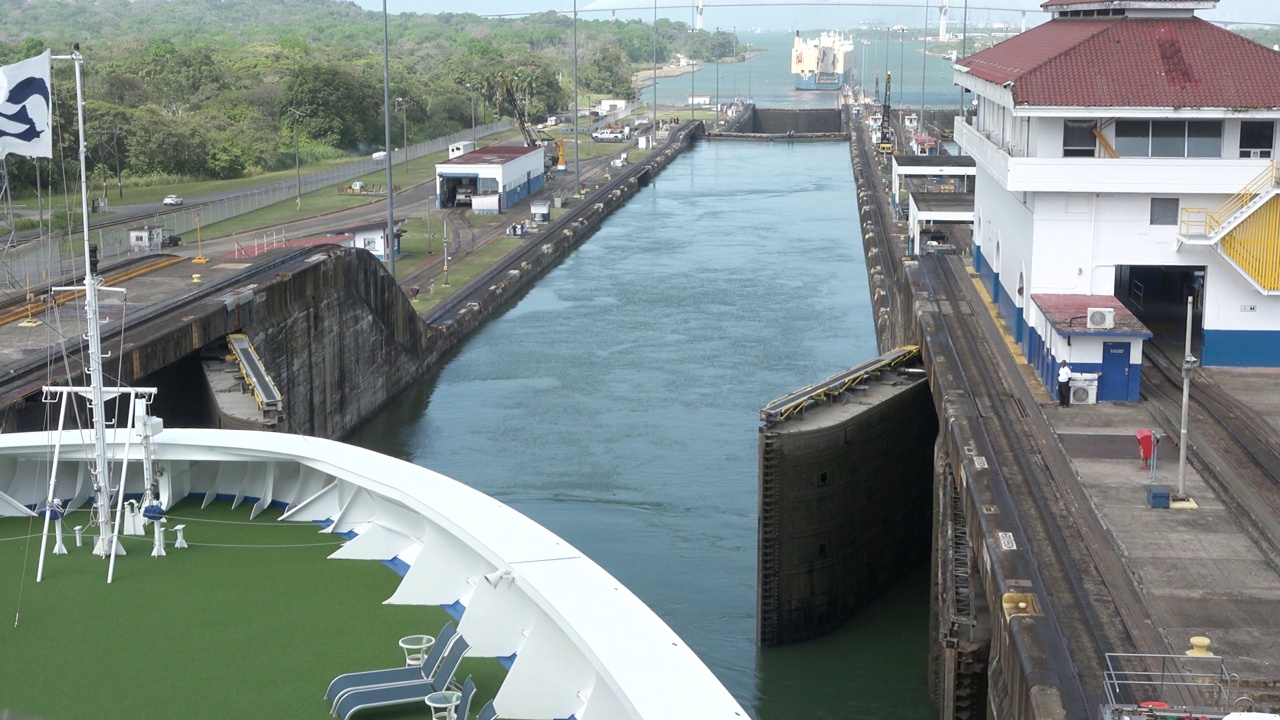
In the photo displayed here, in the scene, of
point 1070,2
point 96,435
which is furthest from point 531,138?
point 96,435

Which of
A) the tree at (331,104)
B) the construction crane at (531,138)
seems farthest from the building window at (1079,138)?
the tree at (331,104)

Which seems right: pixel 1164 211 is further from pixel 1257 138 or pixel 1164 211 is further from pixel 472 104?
pixel 472 104

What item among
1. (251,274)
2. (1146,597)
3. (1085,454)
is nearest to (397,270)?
(251,274)

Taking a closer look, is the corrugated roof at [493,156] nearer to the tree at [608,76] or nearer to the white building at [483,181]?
the white building at [483,181]

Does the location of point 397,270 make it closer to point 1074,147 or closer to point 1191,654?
point 1074,147

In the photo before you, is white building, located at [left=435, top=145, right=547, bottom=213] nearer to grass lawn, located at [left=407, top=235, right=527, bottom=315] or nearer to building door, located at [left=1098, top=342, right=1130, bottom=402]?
grass lawn, located at [left=407, top=235, right=527, bottom=315]
